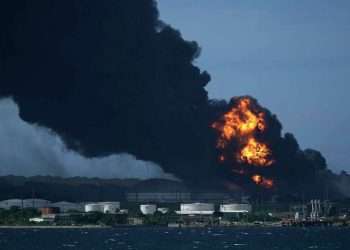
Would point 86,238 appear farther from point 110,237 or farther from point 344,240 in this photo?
point 344,240

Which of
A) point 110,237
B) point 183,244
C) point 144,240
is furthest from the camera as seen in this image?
point 110,237

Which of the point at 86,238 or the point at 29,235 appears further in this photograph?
the point at 29,235

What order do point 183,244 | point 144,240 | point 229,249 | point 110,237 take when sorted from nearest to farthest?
point 229,249 → point 183,244 → point 144,240 → point 110,237

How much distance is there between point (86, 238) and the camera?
603ft

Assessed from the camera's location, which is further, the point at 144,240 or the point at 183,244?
the point at 144,240

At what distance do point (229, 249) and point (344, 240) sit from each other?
95.8ft

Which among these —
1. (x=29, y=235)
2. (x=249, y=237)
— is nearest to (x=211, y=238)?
(x=249, y=237)

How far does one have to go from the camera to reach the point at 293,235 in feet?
635

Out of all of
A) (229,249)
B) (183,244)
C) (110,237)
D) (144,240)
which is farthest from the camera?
(110,237)

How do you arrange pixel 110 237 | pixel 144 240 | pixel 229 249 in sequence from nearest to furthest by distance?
1. pixel 229 249
2. pixel 144 240
3. pixel 110 237

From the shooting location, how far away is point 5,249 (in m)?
157

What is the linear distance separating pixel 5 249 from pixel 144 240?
2448cm

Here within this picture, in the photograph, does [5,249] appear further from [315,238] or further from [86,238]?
[315,238]

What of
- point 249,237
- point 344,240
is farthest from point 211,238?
point 344,240
